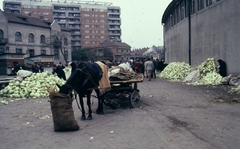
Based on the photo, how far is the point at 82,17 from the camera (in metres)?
95.2

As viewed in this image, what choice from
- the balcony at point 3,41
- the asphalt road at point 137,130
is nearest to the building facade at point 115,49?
the balcony at point 3,41

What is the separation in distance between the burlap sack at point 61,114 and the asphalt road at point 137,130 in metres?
0.17

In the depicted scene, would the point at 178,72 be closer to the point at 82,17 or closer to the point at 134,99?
the point at 134,99

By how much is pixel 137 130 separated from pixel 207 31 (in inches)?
621

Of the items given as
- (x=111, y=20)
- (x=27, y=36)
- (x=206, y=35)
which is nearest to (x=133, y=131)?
(x=206, y=35)

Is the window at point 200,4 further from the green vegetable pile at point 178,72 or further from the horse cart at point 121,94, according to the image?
the horse cart at point 121,94

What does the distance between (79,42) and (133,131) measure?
92414 mm

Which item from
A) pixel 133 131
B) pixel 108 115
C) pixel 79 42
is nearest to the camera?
pixel 133 131

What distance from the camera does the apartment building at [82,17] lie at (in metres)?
88.1

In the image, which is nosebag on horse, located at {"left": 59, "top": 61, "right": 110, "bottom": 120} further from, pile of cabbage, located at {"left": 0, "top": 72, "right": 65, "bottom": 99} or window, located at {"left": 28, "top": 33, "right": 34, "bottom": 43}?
window, located at {"left": 28, "top": 33, "right": 34, "bottom": 43}

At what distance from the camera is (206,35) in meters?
18.9

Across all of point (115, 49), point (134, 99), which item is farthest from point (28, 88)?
point (115, 49)

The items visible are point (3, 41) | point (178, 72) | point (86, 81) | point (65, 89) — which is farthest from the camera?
point (3, 41)

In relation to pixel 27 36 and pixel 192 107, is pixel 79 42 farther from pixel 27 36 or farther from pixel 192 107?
pixel 192 107
